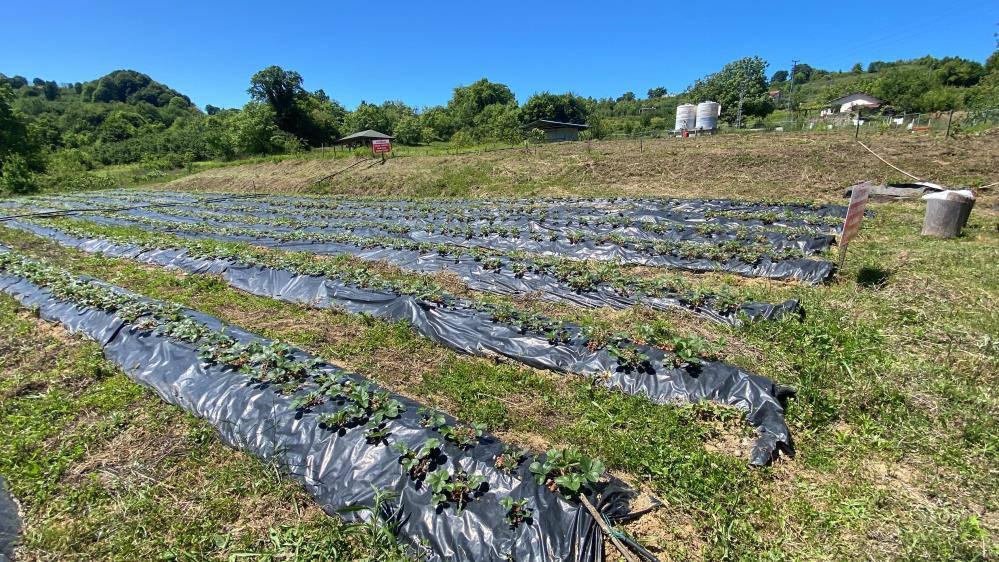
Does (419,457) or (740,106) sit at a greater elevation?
(740,106)

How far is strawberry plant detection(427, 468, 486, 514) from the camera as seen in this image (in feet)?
8.50

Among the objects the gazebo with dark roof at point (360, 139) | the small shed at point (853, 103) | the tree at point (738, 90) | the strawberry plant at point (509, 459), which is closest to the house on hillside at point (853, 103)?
the small shed at point (853, 103)

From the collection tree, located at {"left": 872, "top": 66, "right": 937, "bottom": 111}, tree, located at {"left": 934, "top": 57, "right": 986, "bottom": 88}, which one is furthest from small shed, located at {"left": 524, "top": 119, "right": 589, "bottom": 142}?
tree, located at {"left": 934, "top": 57, "right": 986, "bottom": 88}

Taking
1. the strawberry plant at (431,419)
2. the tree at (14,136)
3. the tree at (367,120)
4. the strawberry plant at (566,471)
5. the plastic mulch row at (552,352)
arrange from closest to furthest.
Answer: the strawberry plant at (566,471) → the strawberry plant at (431,419) → the plastic mulch row at (552,352) → the tree at (14,136) → the tree at (367,120)

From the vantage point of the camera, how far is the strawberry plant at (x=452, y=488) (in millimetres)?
2590

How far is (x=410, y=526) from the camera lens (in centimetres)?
258

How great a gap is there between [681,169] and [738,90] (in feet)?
158

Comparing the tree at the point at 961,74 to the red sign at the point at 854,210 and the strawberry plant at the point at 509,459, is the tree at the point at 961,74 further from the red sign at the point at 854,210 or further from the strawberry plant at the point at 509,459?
the strawberry plant at the point at 509,459

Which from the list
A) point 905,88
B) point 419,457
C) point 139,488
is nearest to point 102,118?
point 139,488

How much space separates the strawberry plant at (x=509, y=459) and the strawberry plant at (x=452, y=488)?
0.50ft

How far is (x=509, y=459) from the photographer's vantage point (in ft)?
9.07

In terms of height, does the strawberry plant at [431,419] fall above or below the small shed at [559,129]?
below

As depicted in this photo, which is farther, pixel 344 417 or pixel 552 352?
pixel 552 352

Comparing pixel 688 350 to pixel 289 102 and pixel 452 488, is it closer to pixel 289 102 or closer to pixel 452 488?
pixel 452 488
